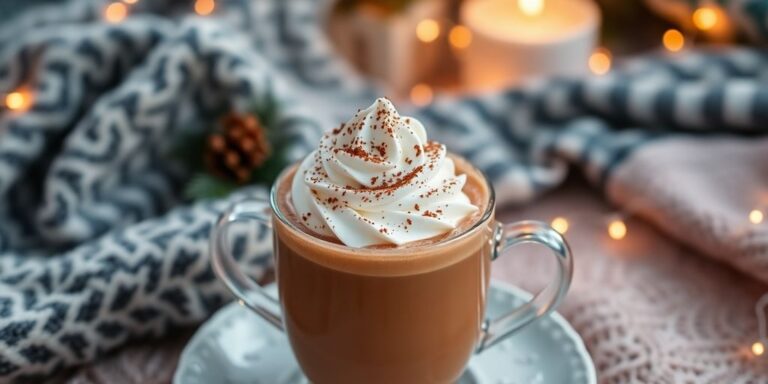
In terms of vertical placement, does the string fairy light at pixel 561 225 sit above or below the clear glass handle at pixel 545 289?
below

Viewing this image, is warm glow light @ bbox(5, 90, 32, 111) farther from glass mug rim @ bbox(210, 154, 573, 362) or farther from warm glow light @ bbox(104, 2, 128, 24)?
glass mug rim @ bbox(210, 154, 573, 362)

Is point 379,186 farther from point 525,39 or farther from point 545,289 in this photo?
point 525,39

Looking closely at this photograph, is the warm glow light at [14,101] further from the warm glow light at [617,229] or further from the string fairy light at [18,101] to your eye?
the warm glow light at [617,229]

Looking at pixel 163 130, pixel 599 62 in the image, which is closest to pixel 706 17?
pixel 599 62

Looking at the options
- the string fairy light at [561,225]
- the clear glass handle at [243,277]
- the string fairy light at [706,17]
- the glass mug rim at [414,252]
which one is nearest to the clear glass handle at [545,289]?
the glass mug rim at [414,252]

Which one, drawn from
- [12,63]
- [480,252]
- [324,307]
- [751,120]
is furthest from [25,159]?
[751,120]

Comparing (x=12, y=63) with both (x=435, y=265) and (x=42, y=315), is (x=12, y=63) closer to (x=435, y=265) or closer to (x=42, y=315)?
(x=42, y=315)
